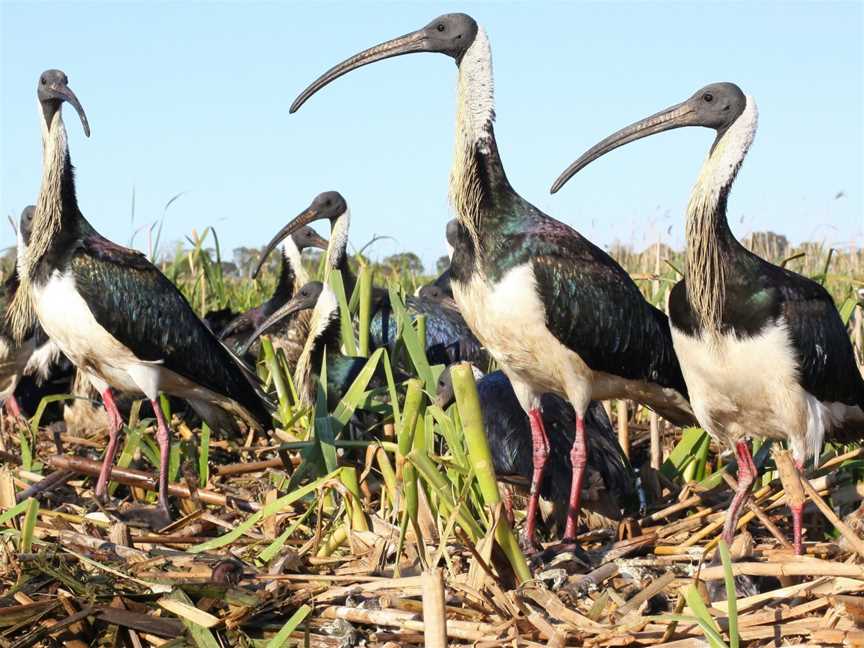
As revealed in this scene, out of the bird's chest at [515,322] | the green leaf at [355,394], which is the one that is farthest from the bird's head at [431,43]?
the green leaf at [355,394]

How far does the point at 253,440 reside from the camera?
25.2 feet

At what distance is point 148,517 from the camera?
6.01m

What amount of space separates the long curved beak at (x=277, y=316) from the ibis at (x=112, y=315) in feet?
4.79

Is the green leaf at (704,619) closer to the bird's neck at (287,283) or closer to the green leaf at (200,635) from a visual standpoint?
the green leaf at (200,635)

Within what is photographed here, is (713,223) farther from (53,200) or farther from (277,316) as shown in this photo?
(277,316)

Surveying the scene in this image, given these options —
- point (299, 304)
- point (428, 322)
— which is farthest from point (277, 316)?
point (428, 322)

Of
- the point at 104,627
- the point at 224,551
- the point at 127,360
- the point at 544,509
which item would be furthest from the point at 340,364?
Answer: the point at 104,627

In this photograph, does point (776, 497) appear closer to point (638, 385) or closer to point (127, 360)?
point (638, 385)

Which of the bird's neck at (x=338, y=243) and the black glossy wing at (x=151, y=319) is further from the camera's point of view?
the bird's neck at (x=338, y=243)

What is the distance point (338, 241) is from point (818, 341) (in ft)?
19.4

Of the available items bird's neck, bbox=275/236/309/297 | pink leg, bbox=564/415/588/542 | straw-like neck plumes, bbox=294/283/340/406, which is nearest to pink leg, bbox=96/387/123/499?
straw-like neck plumes, bbox=294/283/340/406

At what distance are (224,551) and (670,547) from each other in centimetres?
188

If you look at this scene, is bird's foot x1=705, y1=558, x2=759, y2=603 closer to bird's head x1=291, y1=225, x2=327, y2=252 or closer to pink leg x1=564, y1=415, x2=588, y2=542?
pink leg x1=564, y1=415, x2=588, y2=542

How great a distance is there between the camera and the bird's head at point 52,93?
23.2 ft
